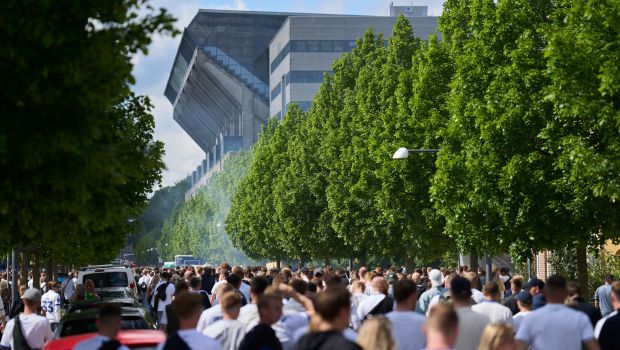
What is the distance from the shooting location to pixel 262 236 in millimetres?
80500

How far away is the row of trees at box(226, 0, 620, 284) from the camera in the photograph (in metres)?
23.9

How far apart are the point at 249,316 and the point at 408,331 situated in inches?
76.2

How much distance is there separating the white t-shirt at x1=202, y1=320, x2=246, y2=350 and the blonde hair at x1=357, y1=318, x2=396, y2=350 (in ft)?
10.1

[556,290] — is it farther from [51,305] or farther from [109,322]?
[51,305]

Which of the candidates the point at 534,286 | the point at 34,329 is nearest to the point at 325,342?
the point at 34,329

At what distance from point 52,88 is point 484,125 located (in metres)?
19.4

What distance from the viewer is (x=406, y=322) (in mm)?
10188

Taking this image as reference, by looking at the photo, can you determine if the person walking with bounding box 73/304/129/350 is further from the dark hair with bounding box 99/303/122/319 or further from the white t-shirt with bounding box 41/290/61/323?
the white t-shirt with bounding box 41/290/61/323

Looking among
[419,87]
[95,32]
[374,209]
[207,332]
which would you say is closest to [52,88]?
[95,32]

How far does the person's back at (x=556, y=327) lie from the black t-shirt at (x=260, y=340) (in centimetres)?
224

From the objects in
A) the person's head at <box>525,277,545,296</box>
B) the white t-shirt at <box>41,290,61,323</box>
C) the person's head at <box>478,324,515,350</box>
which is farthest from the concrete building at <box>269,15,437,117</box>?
the person's head at <box>478,324,515,350</box>

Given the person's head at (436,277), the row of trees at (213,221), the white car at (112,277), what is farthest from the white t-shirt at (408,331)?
the row of trees at (213,221)

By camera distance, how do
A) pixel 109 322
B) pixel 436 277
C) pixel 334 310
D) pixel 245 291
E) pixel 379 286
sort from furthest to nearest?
1. pixel 245 291
2. pixel 436 277
3. pixel 379 286
4. pixel 109 322
5. pixel 334 310

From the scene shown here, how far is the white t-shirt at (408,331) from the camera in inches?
398
